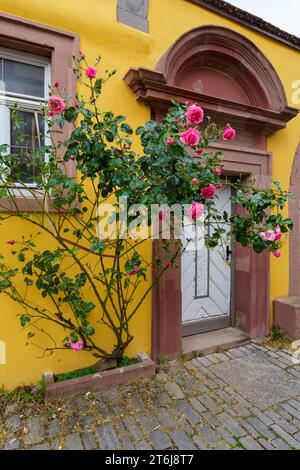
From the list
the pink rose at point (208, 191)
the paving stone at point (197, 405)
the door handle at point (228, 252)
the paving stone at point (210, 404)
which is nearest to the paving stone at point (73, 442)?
the paving stone at point (197, 405)

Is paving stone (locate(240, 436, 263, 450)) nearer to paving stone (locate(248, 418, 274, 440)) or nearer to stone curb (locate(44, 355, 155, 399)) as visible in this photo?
paving stone (locate(248, 418, 274, 440))

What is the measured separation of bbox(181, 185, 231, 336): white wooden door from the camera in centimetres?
376

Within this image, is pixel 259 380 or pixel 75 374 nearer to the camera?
pixel 75 374

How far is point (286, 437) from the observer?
2127mm

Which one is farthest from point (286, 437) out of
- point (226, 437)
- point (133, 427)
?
point (133, 427)

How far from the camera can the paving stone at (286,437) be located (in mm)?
2053

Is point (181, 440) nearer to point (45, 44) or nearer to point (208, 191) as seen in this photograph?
point (208, 191)

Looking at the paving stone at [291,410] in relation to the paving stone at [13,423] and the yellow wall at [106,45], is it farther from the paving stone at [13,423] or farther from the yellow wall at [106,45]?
the paving stone at [13,423]

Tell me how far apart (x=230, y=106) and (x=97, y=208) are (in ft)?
7.21

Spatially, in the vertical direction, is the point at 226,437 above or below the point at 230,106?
below

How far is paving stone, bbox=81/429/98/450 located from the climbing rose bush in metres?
0.67

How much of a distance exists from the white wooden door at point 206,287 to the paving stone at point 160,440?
1.70 m

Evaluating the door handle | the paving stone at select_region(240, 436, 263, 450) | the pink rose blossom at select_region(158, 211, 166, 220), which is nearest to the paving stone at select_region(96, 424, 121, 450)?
the paving stone at select_region(240, 436, 263, 450)
